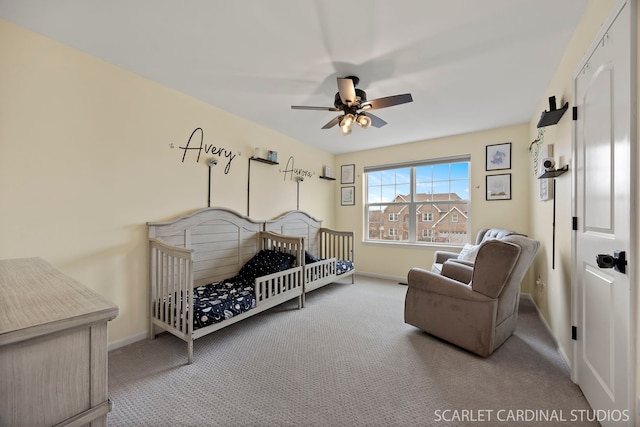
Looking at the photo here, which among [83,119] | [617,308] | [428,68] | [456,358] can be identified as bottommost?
[456,358]

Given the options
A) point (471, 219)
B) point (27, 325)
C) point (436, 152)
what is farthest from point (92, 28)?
point (471, 219)

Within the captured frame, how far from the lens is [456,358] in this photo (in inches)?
79.7

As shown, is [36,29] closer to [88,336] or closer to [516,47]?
[88,336]

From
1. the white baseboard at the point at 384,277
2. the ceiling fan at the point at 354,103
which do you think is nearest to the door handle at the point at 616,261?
the ceiling fan at the point at 354,103

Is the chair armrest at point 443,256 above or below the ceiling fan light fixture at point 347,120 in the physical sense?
below

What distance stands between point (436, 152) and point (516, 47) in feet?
7.31

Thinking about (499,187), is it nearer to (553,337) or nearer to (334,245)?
(553,337)

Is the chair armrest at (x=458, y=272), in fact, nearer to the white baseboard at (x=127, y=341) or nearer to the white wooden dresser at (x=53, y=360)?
the white wooden dresser at (x=53, y=360)

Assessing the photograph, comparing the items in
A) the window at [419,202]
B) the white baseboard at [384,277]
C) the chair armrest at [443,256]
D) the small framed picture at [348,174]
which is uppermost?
the small framed picture at [348,174]

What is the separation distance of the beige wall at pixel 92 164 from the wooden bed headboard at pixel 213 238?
139mm

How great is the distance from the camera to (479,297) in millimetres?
2018

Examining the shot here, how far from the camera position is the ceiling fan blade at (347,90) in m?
2.05

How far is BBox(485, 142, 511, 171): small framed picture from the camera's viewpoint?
357 cm

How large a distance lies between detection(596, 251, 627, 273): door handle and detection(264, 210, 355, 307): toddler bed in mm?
2467
